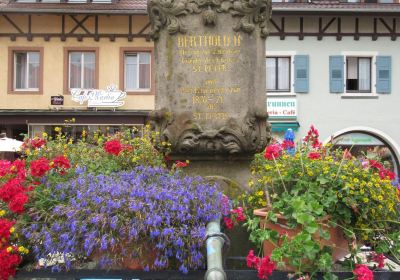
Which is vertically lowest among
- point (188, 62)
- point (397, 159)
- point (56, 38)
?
point (397, 159)

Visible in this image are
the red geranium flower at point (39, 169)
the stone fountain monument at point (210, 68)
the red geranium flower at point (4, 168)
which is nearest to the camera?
the red geranium flower at point (39, 169)

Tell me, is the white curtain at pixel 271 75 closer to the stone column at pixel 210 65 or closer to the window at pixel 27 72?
the window at pixel 27 72

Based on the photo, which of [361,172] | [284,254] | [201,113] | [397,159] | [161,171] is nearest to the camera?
[284,254]

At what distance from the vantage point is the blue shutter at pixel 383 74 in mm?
19938

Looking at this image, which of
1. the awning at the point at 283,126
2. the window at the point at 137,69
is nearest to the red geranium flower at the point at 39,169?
the awning at the point at 283,126

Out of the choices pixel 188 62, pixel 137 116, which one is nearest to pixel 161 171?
pixel 188 62

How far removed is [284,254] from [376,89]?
61.9 feet

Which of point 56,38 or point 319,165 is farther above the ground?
point 56,38

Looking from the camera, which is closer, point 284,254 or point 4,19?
point 284,254

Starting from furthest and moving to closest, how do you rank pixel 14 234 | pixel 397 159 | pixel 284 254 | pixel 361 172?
pixel 397 159 < pixel 361 172 < pixel 14 234 < pixel 284 254

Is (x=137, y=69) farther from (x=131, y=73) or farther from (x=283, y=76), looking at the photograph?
(x=283, y=76)

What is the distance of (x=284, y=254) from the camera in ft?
8.29

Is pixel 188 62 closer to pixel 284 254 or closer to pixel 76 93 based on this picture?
pixel 284 254

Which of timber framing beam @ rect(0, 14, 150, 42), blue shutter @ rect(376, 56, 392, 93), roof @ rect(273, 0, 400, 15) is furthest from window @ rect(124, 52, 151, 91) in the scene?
blue shutter @ rect(376, 56, 392, 93)
